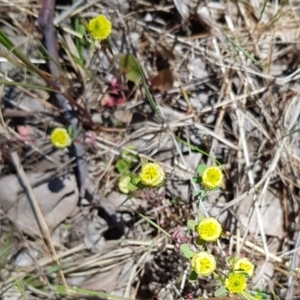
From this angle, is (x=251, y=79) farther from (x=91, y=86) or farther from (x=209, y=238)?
(x=209, y=238)

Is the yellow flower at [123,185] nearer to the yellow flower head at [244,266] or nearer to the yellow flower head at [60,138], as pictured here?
the yellow flower head at [60,138]

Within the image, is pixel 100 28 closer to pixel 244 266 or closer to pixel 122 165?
pixel 122 165

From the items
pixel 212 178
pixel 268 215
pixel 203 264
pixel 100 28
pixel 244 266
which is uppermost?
pixel 100 28

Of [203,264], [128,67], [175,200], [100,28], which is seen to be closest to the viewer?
[203,264]

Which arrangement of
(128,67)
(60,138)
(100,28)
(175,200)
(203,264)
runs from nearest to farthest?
(203,264)
(100,28)
(60,138)
(175,200)
(128,67)

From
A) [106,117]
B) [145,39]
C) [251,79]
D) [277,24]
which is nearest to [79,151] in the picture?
[106,117]

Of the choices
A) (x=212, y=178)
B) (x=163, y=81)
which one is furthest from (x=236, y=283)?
(x=163, y=81)

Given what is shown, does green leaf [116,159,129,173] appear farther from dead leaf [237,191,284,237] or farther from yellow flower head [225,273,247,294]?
yellow flower head [225,273,247,294]
